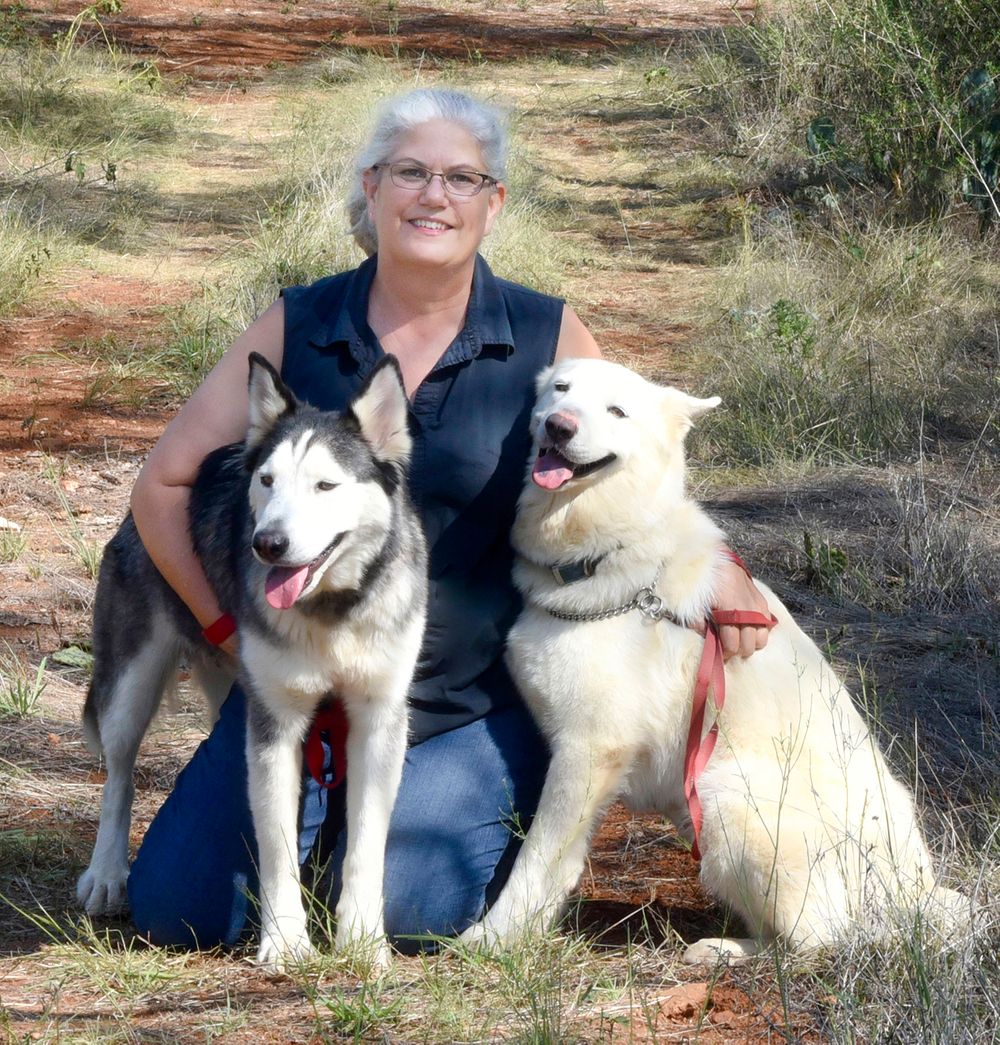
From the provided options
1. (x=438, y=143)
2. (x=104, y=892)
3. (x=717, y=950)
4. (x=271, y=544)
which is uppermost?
(x=438, y=143)

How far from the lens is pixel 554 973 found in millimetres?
2873

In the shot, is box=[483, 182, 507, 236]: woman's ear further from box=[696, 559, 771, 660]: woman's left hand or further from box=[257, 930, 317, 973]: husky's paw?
box=[257, 930, 317, 973]: husky's paw

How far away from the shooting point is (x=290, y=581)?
2.86 m

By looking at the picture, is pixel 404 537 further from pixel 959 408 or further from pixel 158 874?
pixel 959 408

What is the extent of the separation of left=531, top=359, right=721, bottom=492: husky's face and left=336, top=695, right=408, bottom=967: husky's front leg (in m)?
0.68

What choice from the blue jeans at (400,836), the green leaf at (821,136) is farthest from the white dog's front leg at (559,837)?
the green leaf at (821,136)

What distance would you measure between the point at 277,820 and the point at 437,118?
5.99ft

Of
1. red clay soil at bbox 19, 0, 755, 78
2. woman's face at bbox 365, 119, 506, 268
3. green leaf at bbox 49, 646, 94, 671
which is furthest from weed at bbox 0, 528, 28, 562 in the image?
red clay soil at bbox 19, 0, 755, 78

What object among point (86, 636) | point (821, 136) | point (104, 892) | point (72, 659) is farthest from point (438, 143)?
point (821, 136)

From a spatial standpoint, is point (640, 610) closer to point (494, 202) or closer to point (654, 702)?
point (654, 702)

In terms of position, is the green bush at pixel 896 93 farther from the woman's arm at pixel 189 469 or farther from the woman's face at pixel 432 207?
the woman's arm at pixel 189 469

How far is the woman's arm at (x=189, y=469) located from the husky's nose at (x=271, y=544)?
701 millimetres

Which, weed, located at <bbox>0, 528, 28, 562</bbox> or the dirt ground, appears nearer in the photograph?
the dirt ground

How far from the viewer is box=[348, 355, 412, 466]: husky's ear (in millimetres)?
3021
